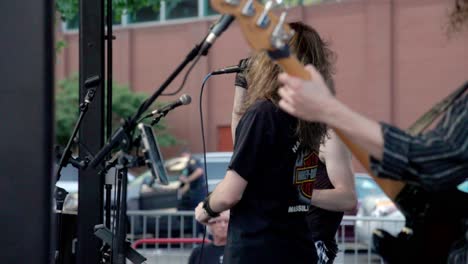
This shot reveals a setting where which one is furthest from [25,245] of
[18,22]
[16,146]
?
[18,22]

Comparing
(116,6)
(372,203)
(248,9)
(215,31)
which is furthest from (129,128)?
(372,203)

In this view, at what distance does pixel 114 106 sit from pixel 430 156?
2536 centimetres

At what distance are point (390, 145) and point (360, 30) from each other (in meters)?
23.2

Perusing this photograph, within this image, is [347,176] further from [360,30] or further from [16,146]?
[360,30]

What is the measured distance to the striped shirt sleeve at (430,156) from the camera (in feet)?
8.18

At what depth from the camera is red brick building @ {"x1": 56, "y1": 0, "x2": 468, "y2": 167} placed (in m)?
23.9

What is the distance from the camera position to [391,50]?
24.9 meters

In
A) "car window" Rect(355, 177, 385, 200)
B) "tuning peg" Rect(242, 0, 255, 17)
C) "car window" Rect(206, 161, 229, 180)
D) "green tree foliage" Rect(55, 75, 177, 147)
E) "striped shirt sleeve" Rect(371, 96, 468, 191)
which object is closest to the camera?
"striped shirt sleeve" Rect(371, 96, 468, 191)

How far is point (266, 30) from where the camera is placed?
2584mm

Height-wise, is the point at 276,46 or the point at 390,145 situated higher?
the point at 276,46

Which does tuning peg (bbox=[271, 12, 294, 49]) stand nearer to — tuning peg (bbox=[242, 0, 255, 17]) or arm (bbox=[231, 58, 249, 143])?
tuning peg (bbox=[242, 0, 255, 17])

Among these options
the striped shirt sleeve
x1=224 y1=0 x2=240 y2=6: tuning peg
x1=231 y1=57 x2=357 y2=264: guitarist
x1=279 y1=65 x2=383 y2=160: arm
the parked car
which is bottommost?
the parked car

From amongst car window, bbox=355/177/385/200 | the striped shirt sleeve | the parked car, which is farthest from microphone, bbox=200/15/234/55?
car window, bbox=355/177/385/200

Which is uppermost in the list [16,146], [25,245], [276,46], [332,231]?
[276,46]
